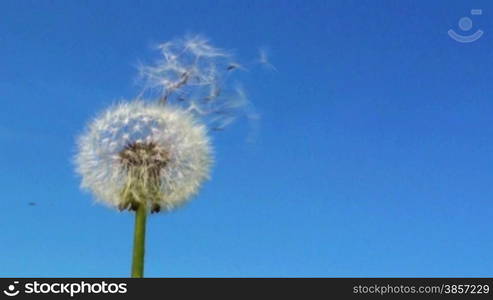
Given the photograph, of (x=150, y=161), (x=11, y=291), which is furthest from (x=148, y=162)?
(x=11, y=291)

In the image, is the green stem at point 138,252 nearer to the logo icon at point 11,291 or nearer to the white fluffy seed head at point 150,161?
the white fluffy seed head at point 150,161

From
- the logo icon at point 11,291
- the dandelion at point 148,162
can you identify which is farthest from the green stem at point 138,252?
the logo icon at point 11,291

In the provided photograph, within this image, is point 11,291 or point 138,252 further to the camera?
point 11,291

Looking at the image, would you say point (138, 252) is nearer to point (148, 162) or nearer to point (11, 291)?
point (148, 162)

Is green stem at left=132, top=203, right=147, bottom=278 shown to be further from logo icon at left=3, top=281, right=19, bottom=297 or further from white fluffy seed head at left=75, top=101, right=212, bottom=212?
logo icon at left=3, top=281, right=19, bottom=297

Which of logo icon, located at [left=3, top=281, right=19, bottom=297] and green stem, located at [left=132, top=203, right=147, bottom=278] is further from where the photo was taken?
logo icon, located at [left=3, top=281, right=19, bottom=297]

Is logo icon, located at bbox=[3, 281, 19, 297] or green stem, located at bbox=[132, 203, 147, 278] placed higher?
logo icon, located at bbox=[3, 281, 19, 297]

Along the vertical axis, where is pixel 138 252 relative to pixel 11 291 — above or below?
below

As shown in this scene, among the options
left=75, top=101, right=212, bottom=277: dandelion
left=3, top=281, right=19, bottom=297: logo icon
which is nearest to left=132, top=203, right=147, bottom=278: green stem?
left=75, top=101, right=212, bottom=277: dandelion

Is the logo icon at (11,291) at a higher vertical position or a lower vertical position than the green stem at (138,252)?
higher

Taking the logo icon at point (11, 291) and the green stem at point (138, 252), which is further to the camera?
the logo icon at point (11, 291)

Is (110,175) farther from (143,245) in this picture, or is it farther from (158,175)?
(143,245)

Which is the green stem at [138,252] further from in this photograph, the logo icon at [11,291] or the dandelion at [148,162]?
the logo icon at [11,291]
